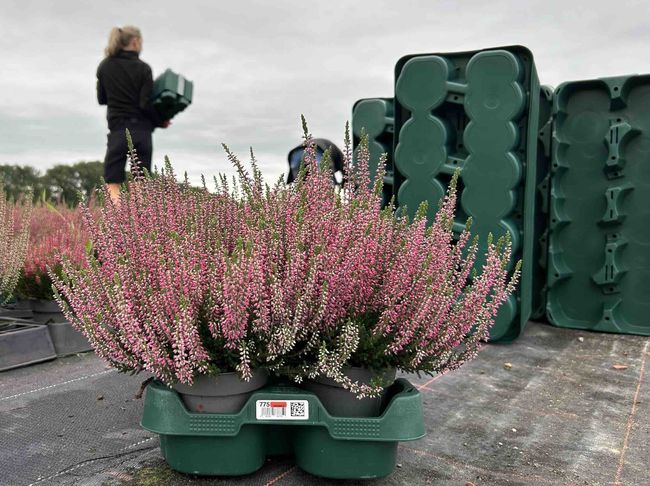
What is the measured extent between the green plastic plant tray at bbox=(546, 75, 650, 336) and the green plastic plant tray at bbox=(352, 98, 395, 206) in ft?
5.46

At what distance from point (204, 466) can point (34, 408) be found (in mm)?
1503

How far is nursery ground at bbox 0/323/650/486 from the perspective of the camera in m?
2.52

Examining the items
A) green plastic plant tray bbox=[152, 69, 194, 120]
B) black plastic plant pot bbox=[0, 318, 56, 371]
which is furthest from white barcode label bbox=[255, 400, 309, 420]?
green plastic plant tray bbox=[152, 69, 194, 120]

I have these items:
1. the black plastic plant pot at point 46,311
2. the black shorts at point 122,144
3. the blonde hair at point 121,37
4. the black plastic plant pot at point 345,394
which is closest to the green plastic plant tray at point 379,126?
the black shorts at point 122,144

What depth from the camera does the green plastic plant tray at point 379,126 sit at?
627 centimetres

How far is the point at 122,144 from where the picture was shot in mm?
5328

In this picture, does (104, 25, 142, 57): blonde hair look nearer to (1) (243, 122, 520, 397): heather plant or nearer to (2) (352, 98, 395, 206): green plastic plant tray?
(2) (352, 98, 395, 206): green plastic plant tray

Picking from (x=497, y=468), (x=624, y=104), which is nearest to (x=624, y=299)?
(x=624, y=104)

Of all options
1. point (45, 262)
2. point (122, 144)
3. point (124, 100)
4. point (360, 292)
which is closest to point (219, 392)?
point (360, 292)

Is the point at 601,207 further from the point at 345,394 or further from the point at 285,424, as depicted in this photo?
the point at 285,424

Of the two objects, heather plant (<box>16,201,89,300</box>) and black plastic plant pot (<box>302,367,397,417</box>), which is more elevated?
heather plant (<box>16,201,89,300</box>)

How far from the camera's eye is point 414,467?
2592 millimetres

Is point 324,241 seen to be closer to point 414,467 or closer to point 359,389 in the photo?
point 359,389

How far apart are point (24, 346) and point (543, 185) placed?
4.91 m
